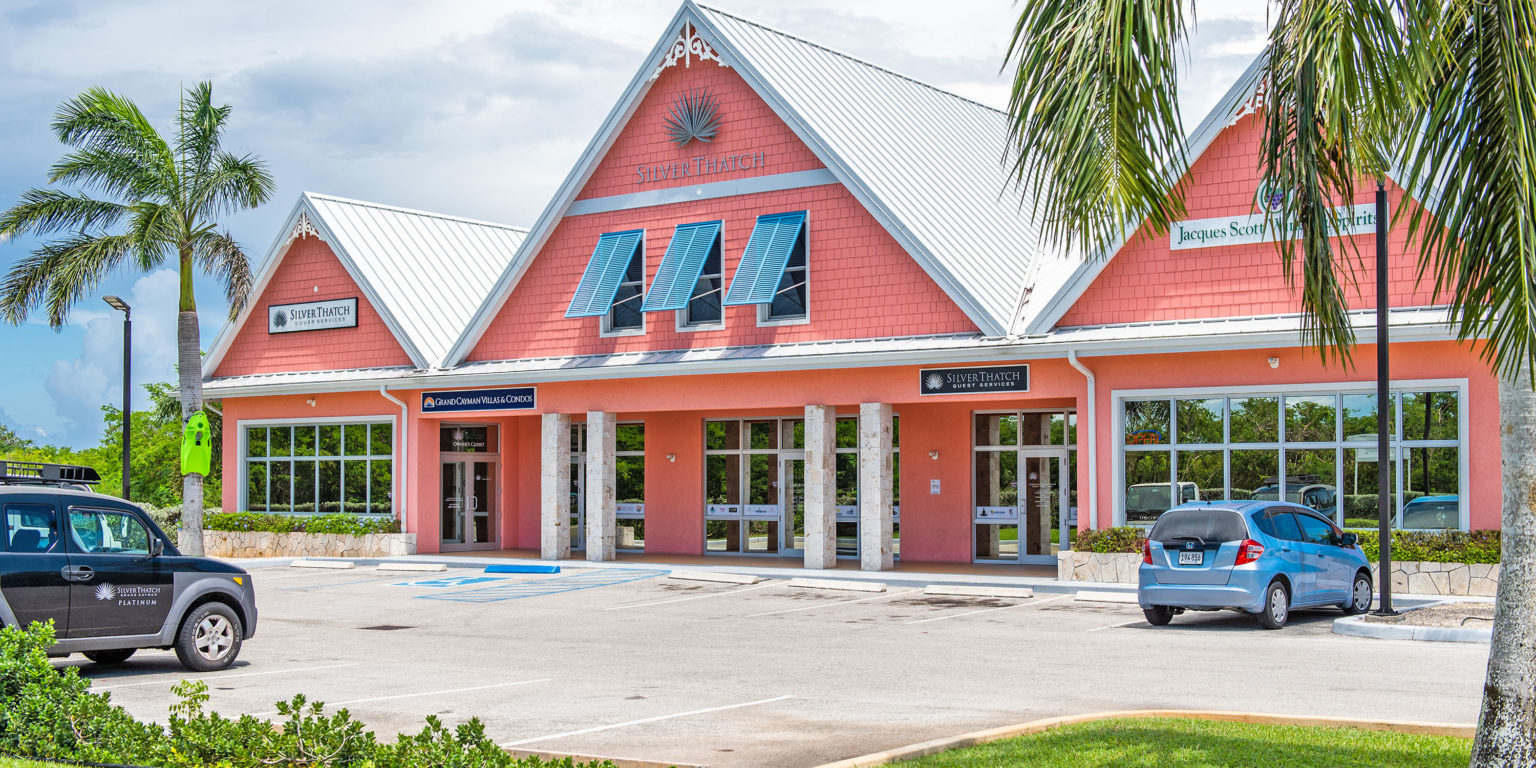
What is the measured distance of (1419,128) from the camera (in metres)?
7.16

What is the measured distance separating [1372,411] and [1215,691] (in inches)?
422

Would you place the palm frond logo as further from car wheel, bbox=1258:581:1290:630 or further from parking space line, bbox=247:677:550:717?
parking space line, bbox=247:677:550:717

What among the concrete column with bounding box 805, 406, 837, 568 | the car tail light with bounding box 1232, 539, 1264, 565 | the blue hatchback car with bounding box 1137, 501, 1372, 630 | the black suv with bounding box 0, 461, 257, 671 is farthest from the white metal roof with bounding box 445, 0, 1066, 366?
the black suv with bounding box 0, 461, 257, 671

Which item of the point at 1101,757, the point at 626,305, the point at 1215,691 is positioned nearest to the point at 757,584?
the point at 626,305

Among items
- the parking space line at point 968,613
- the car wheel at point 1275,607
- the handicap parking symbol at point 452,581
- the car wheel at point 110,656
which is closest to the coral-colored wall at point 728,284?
the handicap parking symbol at point 452,581

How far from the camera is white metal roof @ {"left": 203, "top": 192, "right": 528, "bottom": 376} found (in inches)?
1286

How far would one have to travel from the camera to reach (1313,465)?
21.7m

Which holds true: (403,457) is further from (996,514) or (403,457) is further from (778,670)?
(778,670)

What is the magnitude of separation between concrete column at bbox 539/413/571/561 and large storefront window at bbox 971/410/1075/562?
8.56 m

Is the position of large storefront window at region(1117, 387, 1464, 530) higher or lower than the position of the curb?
higher

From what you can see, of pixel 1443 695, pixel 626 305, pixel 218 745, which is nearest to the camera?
pixel 218 745

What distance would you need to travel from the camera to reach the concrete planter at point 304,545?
31.4 meters

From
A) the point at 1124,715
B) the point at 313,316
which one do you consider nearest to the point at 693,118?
the point at 313,316

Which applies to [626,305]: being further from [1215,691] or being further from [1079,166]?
[1079,166]
